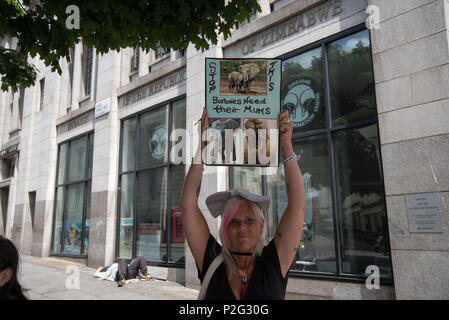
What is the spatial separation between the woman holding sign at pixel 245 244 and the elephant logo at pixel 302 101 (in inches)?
236

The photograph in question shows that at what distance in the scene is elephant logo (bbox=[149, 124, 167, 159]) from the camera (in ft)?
37.7

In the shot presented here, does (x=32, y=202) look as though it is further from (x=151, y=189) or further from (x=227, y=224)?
(x=227, y=224)

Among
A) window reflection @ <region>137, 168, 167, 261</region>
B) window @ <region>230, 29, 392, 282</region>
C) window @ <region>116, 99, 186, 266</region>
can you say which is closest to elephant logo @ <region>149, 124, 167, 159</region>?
window @ <region>116, 99, 186, 266</region>

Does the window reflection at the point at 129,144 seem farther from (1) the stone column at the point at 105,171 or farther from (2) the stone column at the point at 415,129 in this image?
(2) the stone column at the point at 415,129

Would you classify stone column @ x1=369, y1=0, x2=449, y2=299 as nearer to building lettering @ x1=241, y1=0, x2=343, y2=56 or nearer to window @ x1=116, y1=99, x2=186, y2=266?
building lettering @ x1=241, y1=0, x2=343, y2=56

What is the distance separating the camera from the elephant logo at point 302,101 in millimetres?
8039

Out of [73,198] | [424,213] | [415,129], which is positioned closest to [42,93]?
[73,198]

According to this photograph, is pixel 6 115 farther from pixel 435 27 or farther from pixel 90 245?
pixel 435 27

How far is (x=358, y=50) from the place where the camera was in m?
7.48

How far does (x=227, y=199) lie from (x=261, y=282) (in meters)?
0.59

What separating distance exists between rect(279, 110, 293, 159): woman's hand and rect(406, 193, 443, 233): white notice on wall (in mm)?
4545

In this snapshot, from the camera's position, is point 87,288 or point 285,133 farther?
point 87,288

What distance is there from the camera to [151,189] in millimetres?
11656

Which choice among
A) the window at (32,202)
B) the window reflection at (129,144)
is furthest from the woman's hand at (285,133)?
the window at (32,202)
